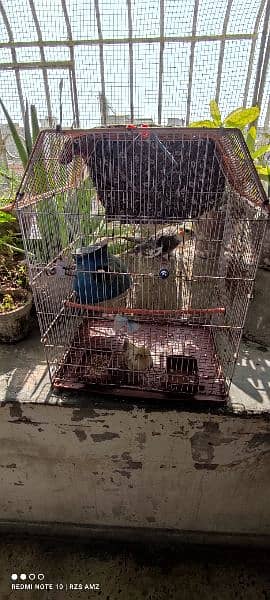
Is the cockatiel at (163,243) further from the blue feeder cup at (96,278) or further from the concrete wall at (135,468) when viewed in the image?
the concrete wall at (135,468)

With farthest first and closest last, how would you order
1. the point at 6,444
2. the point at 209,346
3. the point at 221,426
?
the point at 209,346 → the point at 6,444 → the point at 221,426

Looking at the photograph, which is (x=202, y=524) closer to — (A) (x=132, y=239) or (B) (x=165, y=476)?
(B) (x=165, y=476)

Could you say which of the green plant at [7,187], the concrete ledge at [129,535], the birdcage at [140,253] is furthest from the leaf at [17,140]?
the concrete ledge at [129,535]

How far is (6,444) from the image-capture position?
4.37 feet

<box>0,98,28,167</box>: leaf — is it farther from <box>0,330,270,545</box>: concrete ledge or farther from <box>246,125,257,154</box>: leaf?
<box>246,125,257,154</box>: leaf

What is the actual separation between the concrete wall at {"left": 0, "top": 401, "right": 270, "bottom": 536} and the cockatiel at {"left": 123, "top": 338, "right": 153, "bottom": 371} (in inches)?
5.3

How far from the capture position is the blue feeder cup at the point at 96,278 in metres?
Answer: 1.18

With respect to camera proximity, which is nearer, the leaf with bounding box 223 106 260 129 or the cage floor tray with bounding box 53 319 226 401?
the cage floor tray with bounding box 53 319 226 401

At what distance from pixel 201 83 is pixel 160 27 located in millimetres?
495

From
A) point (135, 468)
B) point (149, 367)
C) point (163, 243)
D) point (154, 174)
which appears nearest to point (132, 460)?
point (135, 468)

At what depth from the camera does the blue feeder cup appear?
118 cm

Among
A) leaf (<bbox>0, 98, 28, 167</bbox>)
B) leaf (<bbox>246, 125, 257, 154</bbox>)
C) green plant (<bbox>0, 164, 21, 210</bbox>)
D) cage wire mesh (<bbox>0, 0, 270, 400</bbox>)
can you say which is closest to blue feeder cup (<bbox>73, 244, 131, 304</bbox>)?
cage wire mesh (<bbox>0, 0, 270, 400</bbox>)

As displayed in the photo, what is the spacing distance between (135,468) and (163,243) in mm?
894

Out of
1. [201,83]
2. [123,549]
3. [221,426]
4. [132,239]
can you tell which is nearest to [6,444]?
[123,549]
